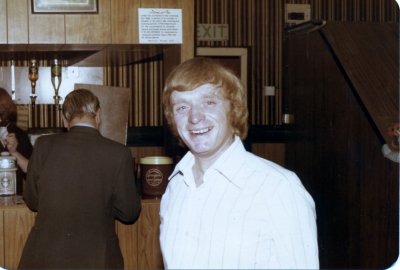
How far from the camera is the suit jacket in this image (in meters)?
2.71

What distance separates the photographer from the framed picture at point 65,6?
312cm

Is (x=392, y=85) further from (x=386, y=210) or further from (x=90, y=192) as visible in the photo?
(x=90, y=192)

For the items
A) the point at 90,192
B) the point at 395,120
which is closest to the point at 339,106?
the point at 395,120

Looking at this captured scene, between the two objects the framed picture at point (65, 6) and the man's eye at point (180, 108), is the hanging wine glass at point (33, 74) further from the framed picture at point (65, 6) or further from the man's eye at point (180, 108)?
the man's eye at point (180, 108)

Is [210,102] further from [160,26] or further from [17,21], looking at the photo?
[17,21]

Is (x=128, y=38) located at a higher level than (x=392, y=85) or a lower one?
higher

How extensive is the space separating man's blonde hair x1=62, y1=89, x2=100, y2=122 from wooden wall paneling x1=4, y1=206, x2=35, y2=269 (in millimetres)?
613

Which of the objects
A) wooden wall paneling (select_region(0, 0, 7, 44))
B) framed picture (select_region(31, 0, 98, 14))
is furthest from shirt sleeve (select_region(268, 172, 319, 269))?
wooden wall paneling (select_region(0, 0, 7, 44))

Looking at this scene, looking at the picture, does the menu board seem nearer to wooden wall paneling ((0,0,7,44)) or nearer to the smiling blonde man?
wooden wall paneling ((0,0,7,44))

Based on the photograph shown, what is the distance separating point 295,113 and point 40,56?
235cm

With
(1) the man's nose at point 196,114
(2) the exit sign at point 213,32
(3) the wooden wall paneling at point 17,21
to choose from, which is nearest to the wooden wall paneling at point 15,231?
(3) the wooden wall paneling at point 17,21

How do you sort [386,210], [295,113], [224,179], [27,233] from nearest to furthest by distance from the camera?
[224,179] < [27,233] < [386,210] < [295,113]

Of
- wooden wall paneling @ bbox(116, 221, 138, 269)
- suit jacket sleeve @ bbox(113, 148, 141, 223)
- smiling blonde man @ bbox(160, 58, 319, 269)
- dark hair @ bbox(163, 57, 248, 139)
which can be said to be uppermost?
dark hair @ bbox(163, 57, 248, 139)

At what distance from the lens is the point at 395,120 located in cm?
377
